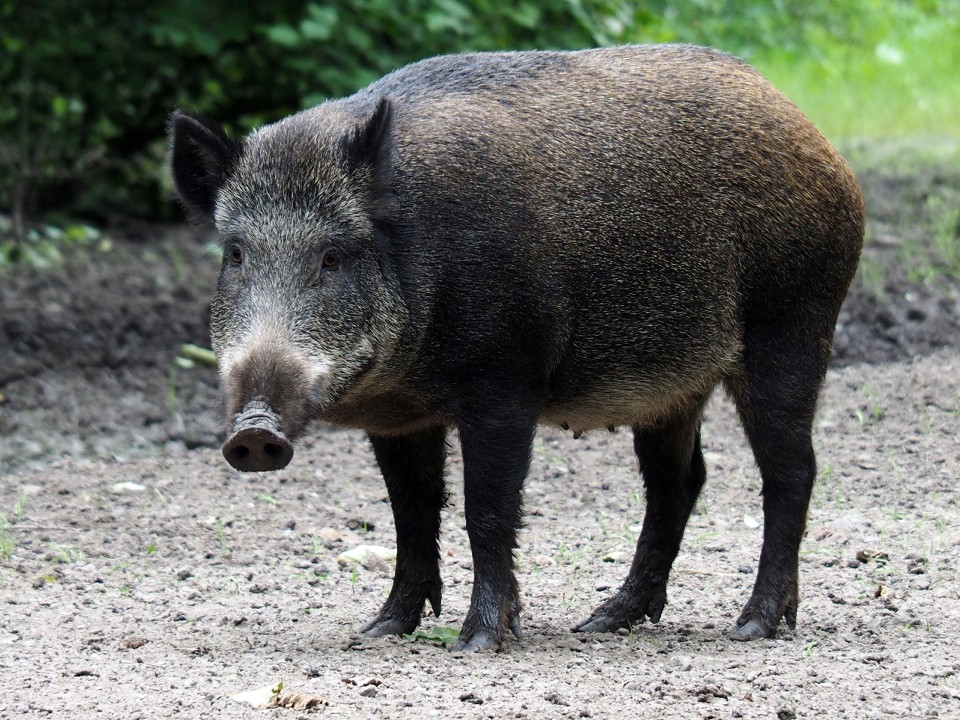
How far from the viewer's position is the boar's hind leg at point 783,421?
15.5 ft

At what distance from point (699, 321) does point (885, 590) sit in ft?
3.57

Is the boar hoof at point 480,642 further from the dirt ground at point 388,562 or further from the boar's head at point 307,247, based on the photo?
the boar's head at point 307,247

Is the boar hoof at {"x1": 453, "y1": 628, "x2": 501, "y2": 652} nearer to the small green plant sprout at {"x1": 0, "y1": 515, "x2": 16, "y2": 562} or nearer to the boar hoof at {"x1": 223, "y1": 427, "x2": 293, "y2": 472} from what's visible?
the boar hoof at {"x1": 223, "y1": 427, "x2": 293, "y2": 472}

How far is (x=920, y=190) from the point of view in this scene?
34.8ft

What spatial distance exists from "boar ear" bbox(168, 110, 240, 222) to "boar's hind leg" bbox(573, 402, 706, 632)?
1604 millimetres

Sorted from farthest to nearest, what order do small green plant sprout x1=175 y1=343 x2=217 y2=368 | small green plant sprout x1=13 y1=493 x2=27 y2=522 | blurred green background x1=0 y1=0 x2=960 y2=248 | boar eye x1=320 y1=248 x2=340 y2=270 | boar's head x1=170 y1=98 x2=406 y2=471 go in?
blurred green background x1=0 y1=0 x2=960 y2=248 < small green plant sprout x1=175 y1=343 x2=217 y2=368 < small green plant sprout x1=13 y1=493 x2=27 y2=522 < boar eye x1=320 y1=248 x2=340 y2=270 < boar's head x1=170 y1=98 x2=406 y2=471

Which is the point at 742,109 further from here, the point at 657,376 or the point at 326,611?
the point at 326,611

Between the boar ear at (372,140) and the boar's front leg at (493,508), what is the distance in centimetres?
79

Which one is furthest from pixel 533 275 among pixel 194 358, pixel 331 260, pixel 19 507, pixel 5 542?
pixel 194 358

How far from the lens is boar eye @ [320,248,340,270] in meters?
4.23

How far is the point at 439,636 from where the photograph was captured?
4613 mm

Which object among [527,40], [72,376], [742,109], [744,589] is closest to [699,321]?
[742,109]

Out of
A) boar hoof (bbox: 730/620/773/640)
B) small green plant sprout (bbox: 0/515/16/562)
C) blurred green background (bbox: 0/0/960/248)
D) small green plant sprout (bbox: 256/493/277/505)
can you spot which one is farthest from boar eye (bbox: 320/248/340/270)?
blurred green background (bbox: 0/0/960/248)

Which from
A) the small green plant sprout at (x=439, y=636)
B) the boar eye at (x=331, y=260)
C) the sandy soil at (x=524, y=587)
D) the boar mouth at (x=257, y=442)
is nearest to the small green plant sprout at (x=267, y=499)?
the sandy soil at (x=524, y=587)
